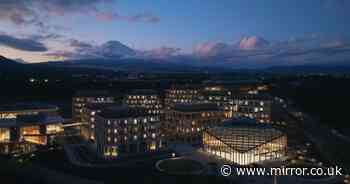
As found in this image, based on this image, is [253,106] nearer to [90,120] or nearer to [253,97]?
[253,97]

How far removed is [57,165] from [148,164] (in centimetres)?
1629

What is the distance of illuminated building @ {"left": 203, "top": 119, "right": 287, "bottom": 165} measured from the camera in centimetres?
5984

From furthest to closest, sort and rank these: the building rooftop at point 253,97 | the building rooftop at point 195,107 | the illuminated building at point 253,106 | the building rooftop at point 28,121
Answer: the building rooftop at point 253,97, the illuminated building at point 253,106, the building rooftop at point 195,107, the building rooftop at point 28,121

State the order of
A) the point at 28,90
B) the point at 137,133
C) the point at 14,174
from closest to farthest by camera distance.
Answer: the point at 14,174 → the point at 137,133 → the point at 28,90

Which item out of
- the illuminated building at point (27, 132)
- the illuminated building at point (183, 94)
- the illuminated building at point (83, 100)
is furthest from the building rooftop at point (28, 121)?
the illuminated building at point (183, 94)

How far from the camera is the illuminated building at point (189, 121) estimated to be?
80.4m

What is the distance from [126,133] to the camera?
65.9 meters

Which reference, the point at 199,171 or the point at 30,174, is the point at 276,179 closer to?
the point at 199,171

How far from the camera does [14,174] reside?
172ft

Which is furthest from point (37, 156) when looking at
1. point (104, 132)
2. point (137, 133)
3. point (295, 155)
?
point (295, 155)

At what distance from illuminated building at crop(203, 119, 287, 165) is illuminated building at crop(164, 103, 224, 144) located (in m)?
13.9

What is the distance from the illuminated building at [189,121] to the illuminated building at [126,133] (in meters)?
12.1

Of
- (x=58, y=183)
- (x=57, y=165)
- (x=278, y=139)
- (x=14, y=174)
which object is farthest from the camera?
(x=278, y=139)

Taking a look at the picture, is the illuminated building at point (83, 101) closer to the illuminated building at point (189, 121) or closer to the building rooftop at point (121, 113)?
the building rooftop at point (121, 113)
